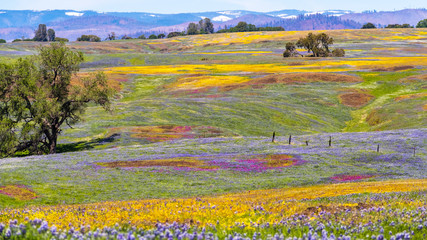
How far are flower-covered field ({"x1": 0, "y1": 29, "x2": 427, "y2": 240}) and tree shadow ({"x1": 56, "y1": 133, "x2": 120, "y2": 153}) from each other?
1.15 ft

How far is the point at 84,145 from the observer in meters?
70.9

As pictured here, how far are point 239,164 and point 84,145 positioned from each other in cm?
3246

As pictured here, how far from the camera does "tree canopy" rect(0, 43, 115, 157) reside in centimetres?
6334

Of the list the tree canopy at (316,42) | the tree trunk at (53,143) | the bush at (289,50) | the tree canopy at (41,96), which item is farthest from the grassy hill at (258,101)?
the bush at (289,50)

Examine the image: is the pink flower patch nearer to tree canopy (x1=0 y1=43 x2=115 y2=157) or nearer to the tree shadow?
the tree shadow

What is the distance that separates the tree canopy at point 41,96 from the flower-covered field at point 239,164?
20.3 ft

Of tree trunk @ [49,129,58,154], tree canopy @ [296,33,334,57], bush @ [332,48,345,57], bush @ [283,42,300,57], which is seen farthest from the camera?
bush @ [283,42,300,57]

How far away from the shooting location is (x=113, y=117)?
88.0 meters

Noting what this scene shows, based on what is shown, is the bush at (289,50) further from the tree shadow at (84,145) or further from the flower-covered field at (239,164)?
the tree shadow at (84,145)

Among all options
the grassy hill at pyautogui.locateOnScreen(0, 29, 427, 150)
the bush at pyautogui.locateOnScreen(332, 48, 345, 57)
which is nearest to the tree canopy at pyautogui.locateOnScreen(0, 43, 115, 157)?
the grassy hill at pyautogui.locateOnScreen(0, 29, 427, 150)

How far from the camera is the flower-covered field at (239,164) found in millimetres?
10719

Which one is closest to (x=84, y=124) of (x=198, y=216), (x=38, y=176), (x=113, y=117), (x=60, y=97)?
(x=113, y=117)

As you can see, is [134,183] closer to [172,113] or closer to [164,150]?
[164,150]

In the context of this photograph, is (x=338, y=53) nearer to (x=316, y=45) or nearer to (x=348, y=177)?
(x=316, y=45)
